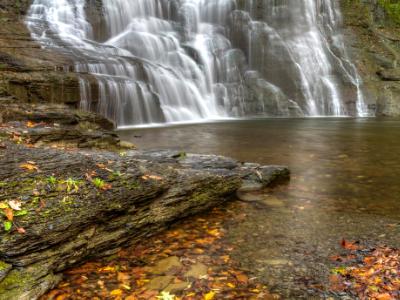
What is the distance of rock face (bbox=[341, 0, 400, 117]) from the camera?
2244cm

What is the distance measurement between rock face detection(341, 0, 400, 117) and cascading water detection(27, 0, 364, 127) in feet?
2.93

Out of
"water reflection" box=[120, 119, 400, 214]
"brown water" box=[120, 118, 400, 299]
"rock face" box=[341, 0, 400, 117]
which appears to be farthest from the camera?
"rock face" box=[341, 0, 400, 117]

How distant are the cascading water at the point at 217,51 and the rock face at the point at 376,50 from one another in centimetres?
89

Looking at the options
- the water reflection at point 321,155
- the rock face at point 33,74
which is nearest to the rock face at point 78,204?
the water reflection at point 321,155

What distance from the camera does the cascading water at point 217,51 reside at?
16688 millimetres

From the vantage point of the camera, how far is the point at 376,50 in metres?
25.1

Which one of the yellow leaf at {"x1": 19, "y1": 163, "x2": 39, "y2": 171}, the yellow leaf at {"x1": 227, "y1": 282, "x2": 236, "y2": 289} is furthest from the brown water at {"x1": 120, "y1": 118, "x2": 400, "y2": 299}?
the yellow leaf at {"x1": 19, "y1": 163, "x2": 39, "y2": 171}

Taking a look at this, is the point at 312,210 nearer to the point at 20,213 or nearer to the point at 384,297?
the point at 384,297

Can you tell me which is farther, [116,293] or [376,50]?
[376,50]

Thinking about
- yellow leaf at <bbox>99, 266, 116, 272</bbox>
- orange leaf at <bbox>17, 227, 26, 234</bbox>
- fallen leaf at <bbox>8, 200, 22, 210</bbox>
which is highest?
fallen leaf at <bbox>8, 200, 22, 210</bbox>

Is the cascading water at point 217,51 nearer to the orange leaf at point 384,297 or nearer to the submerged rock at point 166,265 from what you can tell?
the submerged rock at point 166,265

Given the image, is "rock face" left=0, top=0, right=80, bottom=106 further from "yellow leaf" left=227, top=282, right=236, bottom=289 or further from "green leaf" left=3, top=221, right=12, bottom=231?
"yellow leaf" left=227, top=282, right=236, bottom=289

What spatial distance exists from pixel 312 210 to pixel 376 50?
80.0ft

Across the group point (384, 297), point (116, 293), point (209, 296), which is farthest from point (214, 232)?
point (384, 297)
